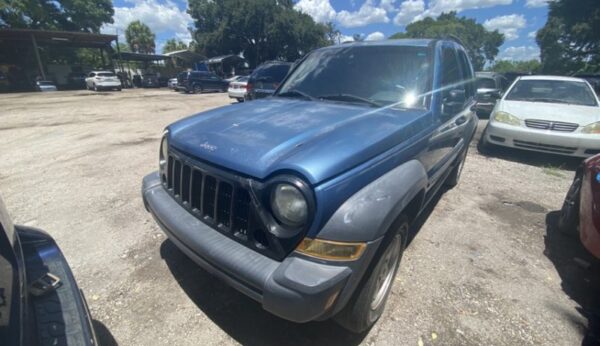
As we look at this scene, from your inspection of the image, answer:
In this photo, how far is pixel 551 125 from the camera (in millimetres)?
5535

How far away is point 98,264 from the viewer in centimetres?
271

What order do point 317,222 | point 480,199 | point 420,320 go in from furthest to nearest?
point 480,199 < point 420,320 < point 317,222

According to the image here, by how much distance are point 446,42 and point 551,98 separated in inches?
194

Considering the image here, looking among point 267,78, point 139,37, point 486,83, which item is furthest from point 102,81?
point 139,37

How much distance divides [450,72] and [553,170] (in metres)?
4.01

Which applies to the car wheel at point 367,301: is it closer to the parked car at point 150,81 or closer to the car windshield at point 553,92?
the car windshield at point 553,92

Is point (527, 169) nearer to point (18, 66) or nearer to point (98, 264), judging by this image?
point (98, 264)

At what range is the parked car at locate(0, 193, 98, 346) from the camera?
99 centimetres

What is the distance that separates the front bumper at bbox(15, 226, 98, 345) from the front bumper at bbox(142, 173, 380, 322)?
643 mm

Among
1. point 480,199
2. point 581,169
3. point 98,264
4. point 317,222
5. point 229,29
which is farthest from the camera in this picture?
point 229,29

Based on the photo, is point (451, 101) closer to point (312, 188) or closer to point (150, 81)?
point (312, 188)

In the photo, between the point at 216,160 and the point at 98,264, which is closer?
the point at 216,160

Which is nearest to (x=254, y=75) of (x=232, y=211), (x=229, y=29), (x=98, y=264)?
(x=98, y=264)

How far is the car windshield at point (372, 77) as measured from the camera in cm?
261
